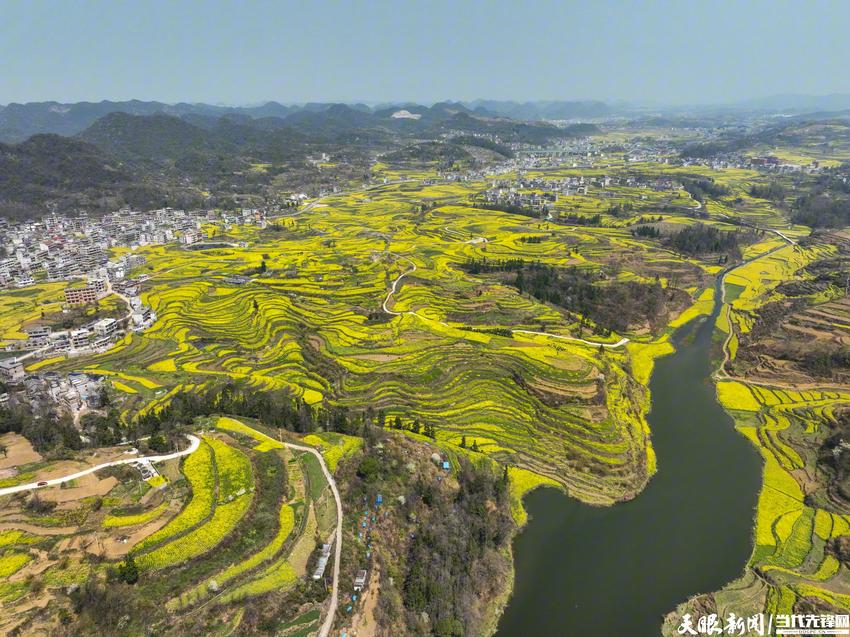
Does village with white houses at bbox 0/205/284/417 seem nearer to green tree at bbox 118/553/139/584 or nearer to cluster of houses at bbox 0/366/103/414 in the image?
cluster of houses at bbox 0/366/103/414

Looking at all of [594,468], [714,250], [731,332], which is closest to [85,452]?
[594,468]

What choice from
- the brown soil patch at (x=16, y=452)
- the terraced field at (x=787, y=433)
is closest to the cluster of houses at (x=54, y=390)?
the brown soil patch at (x=16, y=452)

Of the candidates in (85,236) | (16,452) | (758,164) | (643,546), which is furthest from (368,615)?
(758,164)

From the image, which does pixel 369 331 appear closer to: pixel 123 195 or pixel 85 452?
pixel 85 452

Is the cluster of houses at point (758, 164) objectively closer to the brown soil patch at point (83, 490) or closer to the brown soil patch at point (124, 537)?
the brown soil patch at point (124, 537)

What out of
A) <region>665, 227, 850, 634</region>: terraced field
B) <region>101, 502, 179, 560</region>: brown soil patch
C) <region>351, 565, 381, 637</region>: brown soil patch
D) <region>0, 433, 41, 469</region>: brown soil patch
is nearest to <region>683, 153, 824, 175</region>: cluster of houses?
<region>665, 227, 850, 634</region>: terraced field

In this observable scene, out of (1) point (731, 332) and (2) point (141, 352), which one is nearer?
(2) point (141, 352)

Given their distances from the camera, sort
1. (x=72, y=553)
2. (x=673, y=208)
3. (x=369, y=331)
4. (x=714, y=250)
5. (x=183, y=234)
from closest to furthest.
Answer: (x=72, y=553)
(x=369, y=331)
(x=714, y=250)
(x=183, y=234)
(x=673, y=208)

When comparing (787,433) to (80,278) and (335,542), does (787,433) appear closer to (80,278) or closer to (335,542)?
(335,542)
